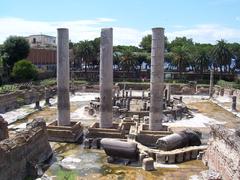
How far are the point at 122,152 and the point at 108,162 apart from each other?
41.8 inches

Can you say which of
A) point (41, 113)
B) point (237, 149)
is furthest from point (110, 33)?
point (41, 113)

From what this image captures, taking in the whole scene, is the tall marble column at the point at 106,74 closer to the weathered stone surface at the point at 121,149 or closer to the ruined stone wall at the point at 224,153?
the weathered stone surface at the point at 121,149

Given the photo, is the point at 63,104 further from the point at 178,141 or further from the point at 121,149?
the point at 178,141

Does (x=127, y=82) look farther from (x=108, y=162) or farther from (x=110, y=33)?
(x=108, y=162)

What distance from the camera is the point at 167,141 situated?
75.1 ft

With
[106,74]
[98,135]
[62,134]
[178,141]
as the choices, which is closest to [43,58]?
[62,134]

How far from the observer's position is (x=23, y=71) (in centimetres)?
5928

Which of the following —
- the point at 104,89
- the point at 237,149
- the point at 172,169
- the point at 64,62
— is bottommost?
the point at 172,169

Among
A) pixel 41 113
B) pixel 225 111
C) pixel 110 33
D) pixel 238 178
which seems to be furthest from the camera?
pixel 225 111

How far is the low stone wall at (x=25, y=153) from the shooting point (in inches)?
655

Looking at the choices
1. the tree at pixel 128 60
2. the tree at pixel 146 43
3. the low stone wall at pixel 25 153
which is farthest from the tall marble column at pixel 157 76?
the tree at pixel 146 43

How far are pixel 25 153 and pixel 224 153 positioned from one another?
1067 cm

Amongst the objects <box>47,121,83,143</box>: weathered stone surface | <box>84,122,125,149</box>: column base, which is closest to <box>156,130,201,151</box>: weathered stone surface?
<box>84,122,125,149</box>: column base

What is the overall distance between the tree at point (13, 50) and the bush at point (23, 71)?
21.7ft
